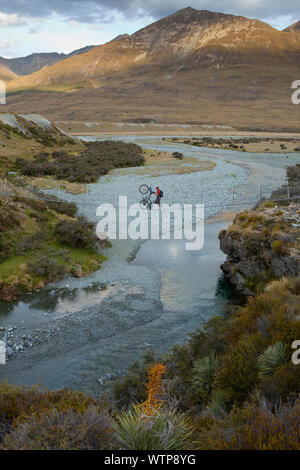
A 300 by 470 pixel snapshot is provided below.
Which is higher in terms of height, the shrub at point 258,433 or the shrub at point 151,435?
the shrub at point 258,433

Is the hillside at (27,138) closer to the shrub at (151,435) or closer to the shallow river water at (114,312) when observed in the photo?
the shallow river water at (114,312)

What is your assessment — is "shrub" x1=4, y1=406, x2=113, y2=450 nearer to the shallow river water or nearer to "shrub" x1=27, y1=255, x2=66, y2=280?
the shallow river water

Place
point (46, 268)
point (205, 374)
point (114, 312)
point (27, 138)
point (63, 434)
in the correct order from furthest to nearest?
point (27, 138), point (46, 268), point (114, 312), point (205, 374), point (63, 434)

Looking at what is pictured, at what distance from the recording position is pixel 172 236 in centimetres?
2289

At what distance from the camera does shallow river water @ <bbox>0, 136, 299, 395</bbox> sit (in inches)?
409

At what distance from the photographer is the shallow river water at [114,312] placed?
34.1ft

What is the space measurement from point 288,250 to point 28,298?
421 inches

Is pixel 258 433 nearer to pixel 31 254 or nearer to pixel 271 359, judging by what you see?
pixel 271 359

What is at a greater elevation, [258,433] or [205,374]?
[258,433]

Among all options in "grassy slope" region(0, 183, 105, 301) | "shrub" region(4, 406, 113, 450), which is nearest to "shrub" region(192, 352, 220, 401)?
"shrub" region(4, 406, 113, 450)

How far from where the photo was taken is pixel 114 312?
13633 millimetres

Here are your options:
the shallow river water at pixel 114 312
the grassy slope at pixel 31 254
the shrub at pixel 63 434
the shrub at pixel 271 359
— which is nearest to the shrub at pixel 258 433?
the shrub at pixel 63 434

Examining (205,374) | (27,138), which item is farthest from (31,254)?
(27,138)
